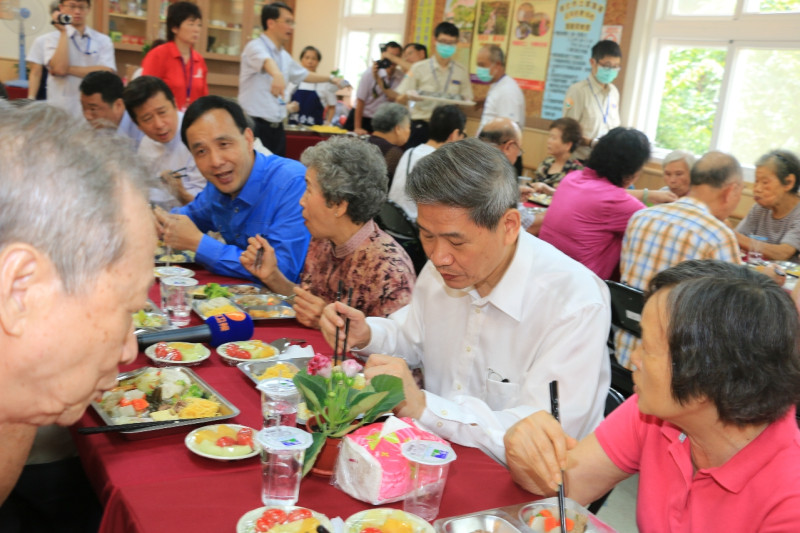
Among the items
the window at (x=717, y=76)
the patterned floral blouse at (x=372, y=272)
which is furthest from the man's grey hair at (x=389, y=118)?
the patterned floral blouse at (x=372, y=272)

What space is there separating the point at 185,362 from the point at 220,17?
994 centimetres

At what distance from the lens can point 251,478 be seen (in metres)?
1.36

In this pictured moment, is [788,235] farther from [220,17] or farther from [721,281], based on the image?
[220,17]

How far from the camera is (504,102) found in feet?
23.2

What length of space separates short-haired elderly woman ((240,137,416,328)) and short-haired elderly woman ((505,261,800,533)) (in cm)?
105

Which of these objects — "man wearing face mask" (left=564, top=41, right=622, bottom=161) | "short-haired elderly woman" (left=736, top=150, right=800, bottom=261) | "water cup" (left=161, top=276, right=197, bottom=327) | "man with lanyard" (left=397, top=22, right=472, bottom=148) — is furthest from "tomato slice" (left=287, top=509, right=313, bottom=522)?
"man with lanyard" (left=397, top=22, right=472, bottom=148)

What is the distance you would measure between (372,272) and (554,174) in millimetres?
3686

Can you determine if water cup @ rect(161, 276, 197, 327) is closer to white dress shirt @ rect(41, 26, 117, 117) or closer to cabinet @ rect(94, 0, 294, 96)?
white dress shirt @ rect(41, 26, 117, 117)

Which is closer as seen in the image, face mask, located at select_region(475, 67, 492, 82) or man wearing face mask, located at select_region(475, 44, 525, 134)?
man wearing face mask, located at select_region(475, 44, 525, 134)

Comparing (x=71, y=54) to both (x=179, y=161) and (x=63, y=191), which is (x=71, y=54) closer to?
(x=179, y=161)

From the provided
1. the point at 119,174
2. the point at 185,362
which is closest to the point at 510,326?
Answer: the point at 185,362

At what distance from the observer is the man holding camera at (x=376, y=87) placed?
858cm

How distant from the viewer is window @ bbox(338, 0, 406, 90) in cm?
1030

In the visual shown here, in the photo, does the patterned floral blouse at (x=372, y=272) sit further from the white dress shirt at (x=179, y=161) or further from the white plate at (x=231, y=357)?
the white dress shirt at (x=179, y=161)
